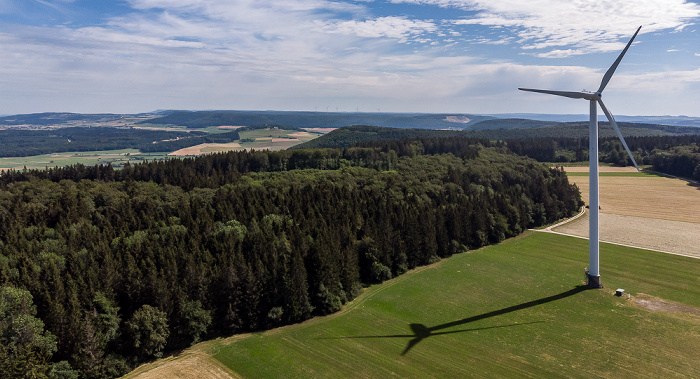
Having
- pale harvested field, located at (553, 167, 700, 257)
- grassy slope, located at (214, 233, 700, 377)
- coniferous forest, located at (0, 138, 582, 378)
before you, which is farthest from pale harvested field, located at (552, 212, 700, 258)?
coniferous forest, located at (0, 138, 582, 378)

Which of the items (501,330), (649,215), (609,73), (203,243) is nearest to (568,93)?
(609,73)

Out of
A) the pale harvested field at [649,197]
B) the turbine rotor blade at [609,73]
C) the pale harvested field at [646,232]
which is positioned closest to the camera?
the turbine rotor blade at [609,73]

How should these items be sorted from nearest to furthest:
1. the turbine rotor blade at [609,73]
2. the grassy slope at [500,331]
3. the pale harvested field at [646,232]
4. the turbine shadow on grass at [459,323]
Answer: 1. the grassy slope at [500,331]
2. the turbine shadow on grass at [459,323]
3. the turbine rotor blade at [609,73]
4. the pale harvested field at [646,232]

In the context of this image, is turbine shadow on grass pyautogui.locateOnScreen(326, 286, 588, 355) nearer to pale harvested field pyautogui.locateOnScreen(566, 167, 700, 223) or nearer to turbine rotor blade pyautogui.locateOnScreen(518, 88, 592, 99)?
turbine rotor blade pyautogui.locateOnScreen(518, 88, 592, 99)

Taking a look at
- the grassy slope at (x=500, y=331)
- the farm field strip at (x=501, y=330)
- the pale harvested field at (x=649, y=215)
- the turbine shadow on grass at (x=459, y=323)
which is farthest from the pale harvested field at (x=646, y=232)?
the turbine shadow on grass at (x=459, y=323)

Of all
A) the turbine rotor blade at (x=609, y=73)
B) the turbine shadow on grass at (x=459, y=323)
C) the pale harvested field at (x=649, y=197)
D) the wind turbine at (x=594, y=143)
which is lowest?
the turbine shadow on grass at (x=459, y=323)

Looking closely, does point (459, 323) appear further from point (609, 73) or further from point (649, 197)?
point (649, 197)

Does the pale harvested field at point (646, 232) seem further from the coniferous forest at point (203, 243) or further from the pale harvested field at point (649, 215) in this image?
the coniferous forest at point (203, 243)
